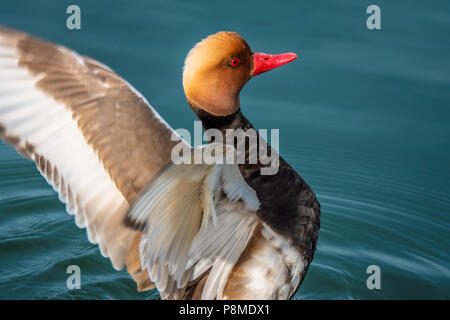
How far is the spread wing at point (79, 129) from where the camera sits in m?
2.10

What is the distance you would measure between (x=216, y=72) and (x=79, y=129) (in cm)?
57

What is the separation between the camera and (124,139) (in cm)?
212

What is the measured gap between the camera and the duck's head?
2.25m

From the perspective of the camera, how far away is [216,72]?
2305 mm

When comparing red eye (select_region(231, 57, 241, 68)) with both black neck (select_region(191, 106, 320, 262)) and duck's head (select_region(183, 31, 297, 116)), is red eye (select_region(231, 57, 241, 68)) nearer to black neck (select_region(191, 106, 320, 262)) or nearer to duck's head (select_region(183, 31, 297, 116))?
duck's head (select_region(183, 31, 297, 116))

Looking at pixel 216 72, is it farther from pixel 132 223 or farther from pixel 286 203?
pixel 132 223

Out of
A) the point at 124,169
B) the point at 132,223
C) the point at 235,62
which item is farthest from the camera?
the point at 235,62

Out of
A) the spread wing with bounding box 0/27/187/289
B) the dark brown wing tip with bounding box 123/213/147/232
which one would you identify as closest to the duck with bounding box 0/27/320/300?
A: the spread wing with bounding box 0/27/187/289

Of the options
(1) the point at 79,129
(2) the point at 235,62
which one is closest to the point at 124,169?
(1) the point at 79,129

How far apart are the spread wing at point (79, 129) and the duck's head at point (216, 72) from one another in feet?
0.69

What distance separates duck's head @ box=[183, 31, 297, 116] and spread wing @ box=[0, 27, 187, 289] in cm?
21

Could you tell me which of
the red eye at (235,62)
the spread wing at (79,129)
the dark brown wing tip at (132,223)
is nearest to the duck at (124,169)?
the spread wing at (79,129)

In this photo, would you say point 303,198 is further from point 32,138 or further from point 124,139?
point 32,138

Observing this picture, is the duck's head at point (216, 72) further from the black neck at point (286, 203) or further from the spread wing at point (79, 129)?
the spread wing at point (79, 129)
